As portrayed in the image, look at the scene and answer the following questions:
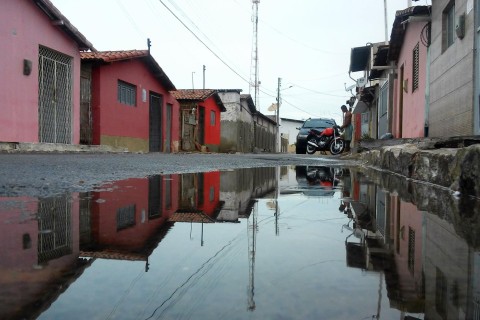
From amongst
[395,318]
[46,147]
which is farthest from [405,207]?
[46,147]

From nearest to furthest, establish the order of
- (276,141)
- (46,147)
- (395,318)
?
(395,318), (46,147), (276,141)

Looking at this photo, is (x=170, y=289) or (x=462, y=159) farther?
(x=462, y=159)

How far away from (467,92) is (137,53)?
43.9ft

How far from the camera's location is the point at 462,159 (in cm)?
282

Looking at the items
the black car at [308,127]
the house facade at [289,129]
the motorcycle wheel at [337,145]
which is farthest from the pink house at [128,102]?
the house facade at [289,129]

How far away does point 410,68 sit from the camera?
10.7 m

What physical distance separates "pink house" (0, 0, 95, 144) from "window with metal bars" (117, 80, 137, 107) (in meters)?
2.84

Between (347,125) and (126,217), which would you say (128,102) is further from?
(126,217)

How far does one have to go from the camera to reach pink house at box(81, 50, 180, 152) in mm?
14680

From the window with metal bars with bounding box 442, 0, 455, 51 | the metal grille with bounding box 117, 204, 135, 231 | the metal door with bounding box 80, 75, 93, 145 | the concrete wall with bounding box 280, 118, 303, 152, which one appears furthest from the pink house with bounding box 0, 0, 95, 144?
the concrete wall with bounding box 280, 118, 303, 152

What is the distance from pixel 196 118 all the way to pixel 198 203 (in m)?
23.0

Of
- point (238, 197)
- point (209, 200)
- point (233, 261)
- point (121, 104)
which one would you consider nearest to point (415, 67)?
point (238, 197)

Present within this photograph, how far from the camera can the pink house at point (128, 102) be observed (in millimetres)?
14680

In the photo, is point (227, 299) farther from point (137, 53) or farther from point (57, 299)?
point (137, 53)
